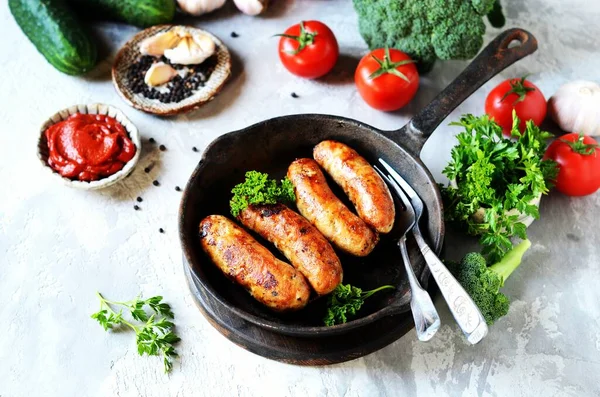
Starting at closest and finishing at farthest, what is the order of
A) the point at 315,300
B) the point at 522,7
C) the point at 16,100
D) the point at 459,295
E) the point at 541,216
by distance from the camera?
the point at 459,295, the point at 315,300, the point at 541,216, the point at 16,100, the point at 522,7

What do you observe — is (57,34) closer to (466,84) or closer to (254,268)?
(254,268)

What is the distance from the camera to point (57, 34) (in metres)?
3.33

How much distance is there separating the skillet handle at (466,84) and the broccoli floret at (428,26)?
0.58 ft

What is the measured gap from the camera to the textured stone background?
8.63 feet

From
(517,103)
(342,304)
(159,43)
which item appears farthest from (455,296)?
(159,43)

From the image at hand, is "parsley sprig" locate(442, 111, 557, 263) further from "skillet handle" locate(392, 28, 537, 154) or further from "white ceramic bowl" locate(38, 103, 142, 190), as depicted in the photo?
"white ceramic bowl" locate(38, 103, 142, 190)

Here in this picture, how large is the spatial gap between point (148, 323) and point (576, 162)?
2.13 meters

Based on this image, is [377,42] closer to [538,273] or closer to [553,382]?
[538,273]

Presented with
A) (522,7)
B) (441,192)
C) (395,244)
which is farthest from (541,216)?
(522,7)

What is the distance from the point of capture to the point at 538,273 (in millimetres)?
2926

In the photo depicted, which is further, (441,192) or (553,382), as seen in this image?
(441,192)

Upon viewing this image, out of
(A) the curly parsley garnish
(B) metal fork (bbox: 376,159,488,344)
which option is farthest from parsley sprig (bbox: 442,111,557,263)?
(A) the curly parsley garnish

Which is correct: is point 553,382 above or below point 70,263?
below

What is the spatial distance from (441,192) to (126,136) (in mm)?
1621
